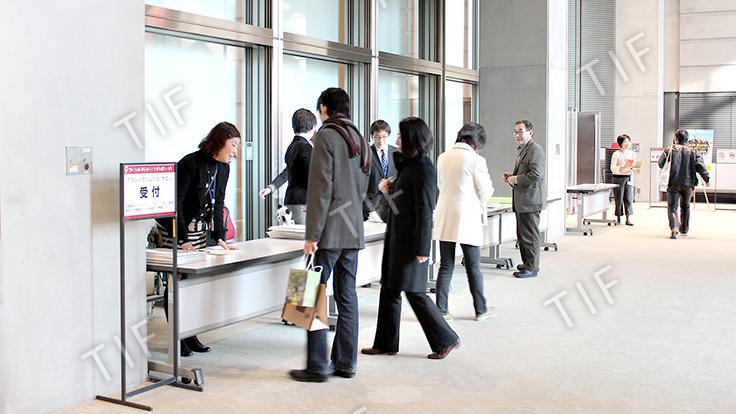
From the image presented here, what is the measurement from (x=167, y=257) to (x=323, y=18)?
4.39 metres

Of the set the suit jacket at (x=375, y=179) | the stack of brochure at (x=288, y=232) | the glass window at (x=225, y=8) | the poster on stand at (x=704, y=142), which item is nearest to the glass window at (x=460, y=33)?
the suit jacket at (x=375, y=179)

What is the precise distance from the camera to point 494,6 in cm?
1199

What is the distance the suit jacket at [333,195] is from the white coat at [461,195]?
5.08 feet

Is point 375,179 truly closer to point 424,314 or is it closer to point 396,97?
point 424,314

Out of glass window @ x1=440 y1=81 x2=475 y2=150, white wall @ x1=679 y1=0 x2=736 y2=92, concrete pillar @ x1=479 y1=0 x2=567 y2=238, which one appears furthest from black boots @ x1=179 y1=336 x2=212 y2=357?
white wall @ x1=679 y1=0 x2=736 y2=92

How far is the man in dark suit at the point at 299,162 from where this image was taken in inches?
242

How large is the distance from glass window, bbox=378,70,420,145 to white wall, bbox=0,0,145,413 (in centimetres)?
551

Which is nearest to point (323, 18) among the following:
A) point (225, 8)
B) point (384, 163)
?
point (225, 8)

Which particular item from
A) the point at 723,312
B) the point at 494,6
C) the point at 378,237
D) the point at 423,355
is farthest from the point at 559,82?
the point at 423,355

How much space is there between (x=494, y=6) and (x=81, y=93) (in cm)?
867

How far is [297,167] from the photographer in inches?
244

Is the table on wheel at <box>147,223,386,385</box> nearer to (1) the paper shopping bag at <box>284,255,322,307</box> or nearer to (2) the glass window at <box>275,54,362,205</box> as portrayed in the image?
(1) the paper shopping bag at <box>284,255,322,307</box>

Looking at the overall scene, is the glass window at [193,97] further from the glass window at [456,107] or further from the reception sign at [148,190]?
the glass window at [456,107]

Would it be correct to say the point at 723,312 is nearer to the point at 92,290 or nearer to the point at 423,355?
the point at 423,355
